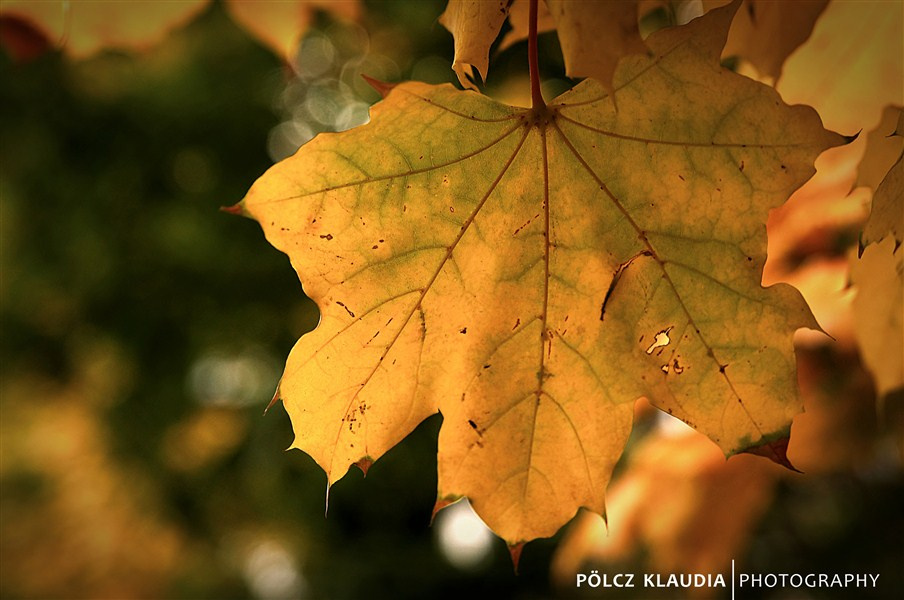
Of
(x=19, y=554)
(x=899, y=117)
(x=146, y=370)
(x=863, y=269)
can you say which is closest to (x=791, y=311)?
(x=899, y=117)

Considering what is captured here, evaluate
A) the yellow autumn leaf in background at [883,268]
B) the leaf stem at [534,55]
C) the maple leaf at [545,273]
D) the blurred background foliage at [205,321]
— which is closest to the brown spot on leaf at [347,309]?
the maple leaf at [545,273]

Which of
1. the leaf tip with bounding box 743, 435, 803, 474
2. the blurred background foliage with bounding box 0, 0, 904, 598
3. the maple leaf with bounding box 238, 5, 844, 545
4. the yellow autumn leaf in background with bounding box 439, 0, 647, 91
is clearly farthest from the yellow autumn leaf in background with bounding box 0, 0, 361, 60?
the blurred background foliage with bounding box 0, 0, 904, 598

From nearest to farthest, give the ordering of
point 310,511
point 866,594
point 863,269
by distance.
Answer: point 863,269 → point 310,511 → point 866,594

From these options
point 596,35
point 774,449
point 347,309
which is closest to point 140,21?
point 347,309

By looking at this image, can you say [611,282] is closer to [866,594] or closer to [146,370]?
[146,370]

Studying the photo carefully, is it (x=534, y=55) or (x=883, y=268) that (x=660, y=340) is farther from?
(x=883, y=268)

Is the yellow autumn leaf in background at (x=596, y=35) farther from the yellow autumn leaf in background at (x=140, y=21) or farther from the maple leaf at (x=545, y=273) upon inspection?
the yellow autumn leaf in background at (x=140, y=21)
